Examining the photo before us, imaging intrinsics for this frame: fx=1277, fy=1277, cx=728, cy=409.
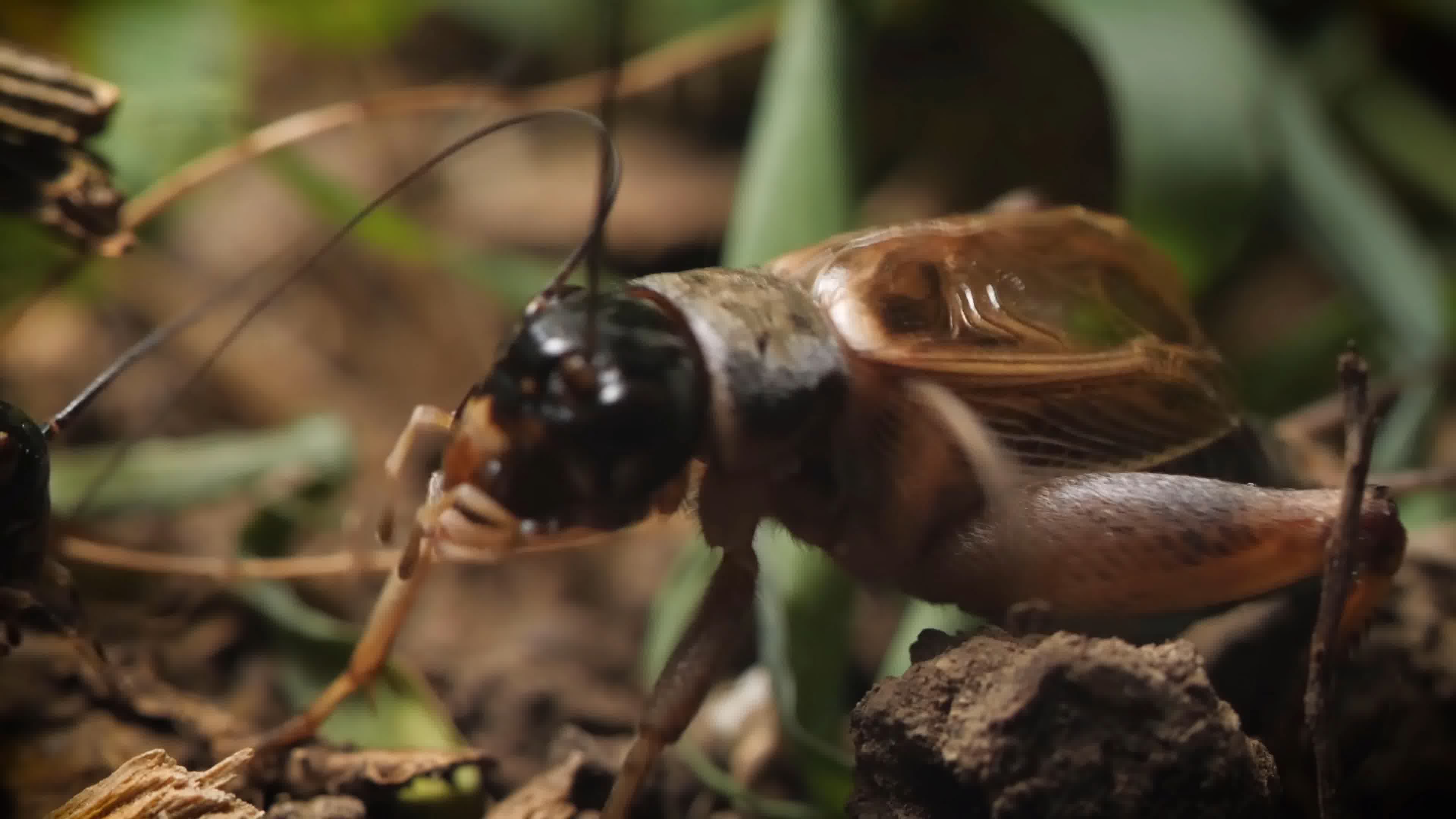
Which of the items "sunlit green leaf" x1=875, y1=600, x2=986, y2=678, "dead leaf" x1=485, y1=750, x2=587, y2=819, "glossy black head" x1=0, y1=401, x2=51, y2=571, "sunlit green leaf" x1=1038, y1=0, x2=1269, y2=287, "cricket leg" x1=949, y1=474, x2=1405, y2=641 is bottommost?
"dead leaf" x1=485, y1=750, x2=587, y2=819

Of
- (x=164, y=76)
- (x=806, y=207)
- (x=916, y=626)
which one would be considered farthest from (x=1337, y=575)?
(x=164, y=76)

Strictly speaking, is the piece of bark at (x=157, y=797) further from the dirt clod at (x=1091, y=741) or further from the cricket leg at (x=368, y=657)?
the dirt clod at (x=1091, y=741)

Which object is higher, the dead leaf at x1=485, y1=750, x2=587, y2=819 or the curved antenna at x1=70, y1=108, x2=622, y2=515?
the curved antenna at x1=70, y1=108, x2=622, y2=515

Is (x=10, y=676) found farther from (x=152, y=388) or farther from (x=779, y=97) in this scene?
(x=779, y=97)

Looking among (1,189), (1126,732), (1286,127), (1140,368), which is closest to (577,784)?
(1126,732)

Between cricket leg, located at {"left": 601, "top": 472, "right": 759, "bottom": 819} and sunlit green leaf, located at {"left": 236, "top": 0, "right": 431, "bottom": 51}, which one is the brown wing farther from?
sunlit green leaf, located at {"left": 236, "top": 0, "right": 431, "bottom": 51}

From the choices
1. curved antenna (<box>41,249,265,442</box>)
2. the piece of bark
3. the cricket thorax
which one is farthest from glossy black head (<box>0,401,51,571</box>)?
the cricket thorax
